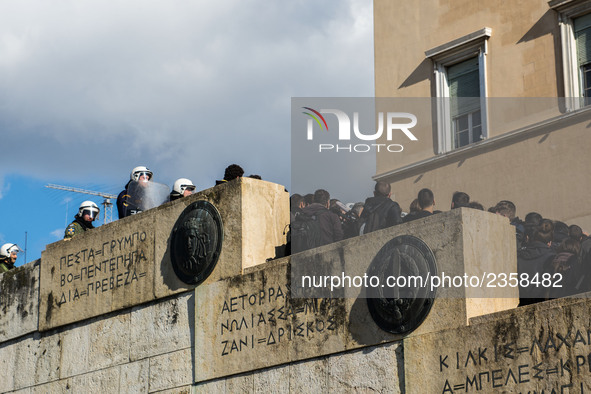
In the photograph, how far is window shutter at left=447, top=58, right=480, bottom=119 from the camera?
20609 mm

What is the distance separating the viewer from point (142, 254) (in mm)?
15484

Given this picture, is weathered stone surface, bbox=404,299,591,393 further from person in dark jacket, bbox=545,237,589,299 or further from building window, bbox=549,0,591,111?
building window, bbox=549,0,591,111

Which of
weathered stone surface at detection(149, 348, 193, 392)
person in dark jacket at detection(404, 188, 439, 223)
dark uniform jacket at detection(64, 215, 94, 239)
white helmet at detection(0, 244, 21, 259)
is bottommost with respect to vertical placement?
weathered stone surface at detection(149, 348, 193, 392)

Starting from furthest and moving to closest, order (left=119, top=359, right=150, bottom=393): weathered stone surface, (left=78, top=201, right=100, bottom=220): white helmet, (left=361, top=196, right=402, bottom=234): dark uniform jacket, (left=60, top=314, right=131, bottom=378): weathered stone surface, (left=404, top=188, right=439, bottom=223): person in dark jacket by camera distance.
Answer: (left=78, top=201, right=100, bottom=220): white helmet < (left=60, top=314, right=131, bottom=378): weathered stone surface < (left=119, top=359, right=150, bottom=393): weathered stone surface < (left=361, top=196, right=402, bottom=234): dark uniform jacket < (left=404, top=188, right=439, bottom=223): person in dark jacket

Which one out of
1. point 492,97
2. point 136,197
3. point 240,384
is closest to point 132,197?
point 136,197

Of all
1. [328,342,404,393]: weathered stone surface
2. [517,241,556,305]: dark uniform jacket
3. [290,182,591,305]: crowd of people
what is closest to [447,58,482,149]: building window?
[290,182,591,305]: crowd of people

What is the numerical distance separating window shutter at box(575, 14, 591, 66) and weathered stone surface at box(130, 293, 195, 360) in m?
7.96

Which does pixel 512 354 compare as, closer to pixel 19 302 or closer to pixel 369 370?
pixel 369 370

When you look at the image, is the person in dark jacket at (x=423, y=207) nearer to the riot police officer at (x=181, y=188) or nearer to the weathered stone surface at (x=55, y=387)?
the riot police officer at (x=181, y=188)

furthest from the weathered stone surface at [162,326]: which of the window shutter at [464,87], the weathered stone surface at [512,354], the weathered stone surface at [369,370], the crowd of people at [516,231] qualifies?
the window shutter at [464,87]

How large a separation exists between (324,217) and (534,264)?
8.74ft

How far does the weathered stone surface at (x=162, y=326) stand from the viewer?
14.6 meters

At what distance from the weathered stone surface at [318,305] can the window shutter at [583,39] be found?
752 cm

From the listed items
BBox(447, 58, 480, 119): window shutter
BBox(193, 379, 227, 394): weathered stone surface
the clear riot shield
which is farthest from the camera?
BBox(447, 58, 480, 119): window shutter
